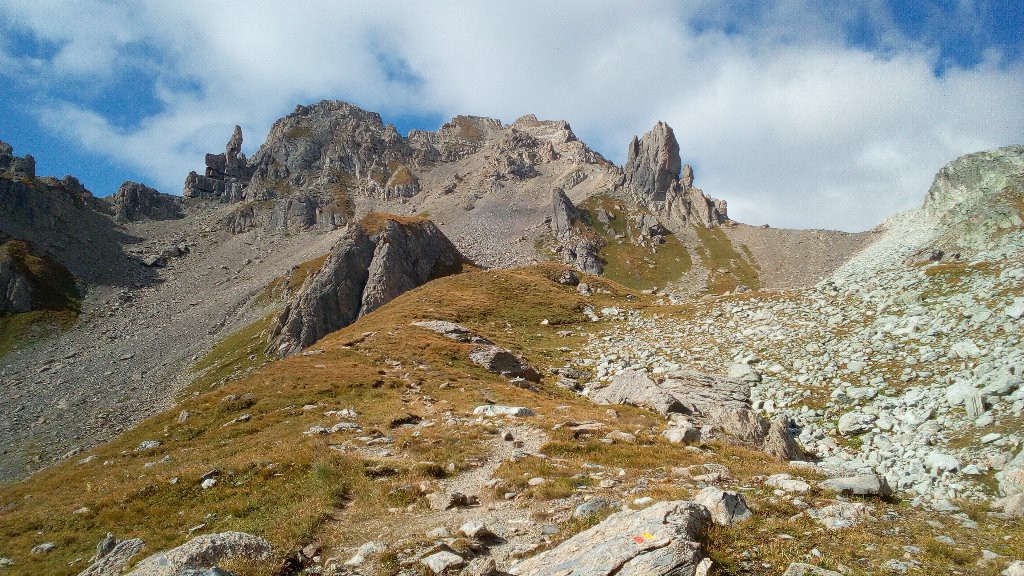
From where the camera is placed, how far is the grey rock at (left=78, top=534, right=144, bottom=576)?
10.7 m

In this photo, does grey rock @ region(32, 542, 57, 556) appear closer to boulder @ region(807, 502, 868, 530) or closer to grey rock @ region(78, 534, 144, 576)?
grey rock @ region(78, 534, 144, 576)

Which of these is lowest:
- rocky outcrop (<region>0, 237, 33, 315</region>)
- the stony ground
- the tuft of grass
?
the stony ground

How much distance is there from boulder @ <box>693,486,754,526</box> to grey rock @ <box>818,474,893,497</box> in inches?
126

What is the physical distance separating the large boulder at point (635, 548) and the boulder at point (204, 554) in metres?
5.65

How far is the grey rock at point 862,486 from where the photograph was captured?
1093cm

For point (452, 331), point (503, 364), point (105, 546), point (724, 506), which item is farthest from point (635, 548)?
point (452, 331)

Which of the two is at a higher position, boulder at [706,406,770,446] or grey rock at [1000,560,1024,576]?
grey rock at [1000,560,1024,576]

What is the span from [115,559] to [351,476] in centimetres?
608

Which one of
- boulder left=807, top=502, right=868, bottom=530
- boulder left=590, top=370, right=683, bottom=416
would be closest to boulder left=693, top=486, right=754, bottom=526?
boulder left=807, top=502, right=868, bottom=530

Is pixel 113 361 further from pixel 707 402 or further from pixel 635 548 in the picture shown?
pixel 635 548

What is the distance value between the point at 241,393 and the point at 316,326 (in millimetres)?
51933

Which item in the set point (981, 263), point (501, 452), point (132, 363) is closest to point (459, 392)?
point (501, 452)

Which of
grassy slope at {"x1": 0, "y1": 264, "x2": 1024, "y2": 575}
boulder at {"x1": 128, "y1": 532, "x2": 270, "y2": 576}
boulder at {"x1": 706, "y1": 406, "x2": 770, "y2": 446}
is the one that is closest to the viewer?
grassy slope at {"x1": 0, "y1": 264, "x2": 1024, "y2": 575}

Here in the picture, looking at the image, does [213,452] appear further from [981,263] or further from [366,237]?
[366,237]
